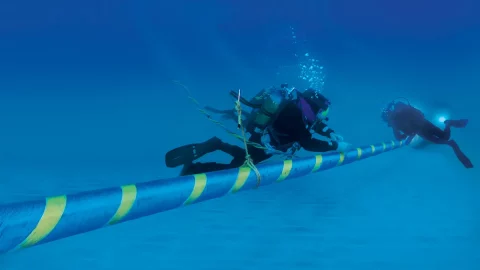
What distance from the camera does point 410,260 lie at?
2746mm

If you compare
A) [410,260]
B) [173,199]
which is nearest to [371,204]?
[410,260]

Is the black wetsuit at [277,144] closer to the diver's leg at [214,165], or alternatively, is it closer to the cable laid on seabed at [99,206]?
the diver's leg at [214,165]

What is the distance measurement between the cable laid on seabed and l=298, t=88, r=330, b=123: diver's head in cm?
149

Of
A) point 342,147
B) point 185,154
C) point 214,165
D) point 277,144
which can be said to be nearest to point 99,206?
point 185,154

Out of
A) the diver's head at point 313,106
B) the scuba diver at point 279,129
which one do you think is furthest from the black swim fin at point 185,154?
the diver's head at point 313,106

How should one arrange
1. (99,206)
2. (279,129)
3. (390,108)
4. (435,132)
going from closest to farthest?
1. (99,206)
2. (279,129)
3. (435,132)
4. (390,108)

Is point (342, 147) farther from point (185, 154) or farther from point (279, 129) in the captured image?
point (185, 154)

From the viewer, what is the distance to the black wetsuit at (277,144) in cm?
359

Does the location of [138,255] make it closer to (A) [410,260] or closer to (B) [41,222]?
(B) [41,222]

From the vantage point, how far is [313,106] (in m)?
3.68

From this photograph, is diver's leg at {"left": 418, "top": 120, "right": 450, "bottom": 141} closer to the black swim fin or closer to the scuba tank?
the scuba tank

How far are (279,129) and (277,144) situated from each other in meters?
0.24

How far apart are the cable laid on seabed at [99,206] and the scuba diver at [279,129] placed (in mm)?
1397

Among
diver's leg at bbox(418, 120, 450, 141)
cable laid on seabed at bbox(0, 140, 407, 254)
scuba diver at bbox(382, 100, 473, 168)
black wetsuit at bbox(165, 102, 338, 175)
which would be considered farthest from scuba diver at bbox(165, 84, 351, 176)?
diver's leg at bbox(418, 120, 450, 141)
